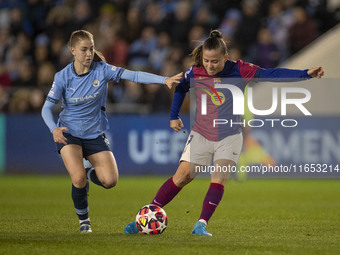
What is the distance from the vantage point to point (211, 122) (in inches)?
286

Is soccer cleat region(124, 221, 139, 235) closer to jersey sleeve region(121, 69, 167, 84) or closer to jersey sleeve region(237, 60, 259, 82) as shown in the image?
jersey sleeve region(121, 69, 167, 84)

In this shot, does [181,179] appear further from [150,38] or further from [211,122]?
[150,38]

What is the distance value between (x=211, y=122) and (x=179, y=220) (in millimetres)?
1938

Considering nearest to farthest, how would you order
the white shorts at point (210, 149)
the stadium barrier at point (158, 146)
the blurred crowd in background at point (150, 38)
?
the white shorts at point (210, 149)
the stadium barrier at point (158, 146)
the blurred crowd in background at point (150, 38)

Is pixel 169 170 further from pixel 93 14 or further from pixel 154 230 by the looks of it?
pixel 154 230

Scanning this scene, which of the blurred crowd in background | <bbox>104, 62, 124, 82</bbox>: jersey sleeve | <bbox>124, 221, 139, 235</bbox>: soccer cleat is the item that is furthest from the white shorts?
the blurred crowd in background

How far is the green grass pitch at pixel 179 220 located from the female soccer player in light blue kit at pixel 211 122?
409 millimetres

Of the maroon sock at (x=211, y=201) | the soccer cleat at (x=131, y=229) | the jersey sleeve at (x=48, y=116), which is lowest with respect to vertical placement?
the soccer cleat at (x=131, y=229)

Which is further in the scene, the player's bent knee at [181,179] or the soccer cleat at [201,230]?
the player's bent knee at [181,179]

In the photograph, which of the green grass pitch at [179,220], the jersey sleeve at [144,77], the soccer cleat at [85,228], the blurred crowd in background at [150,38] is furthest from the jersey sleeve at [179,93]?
the blurred crowd in background at [150,38]

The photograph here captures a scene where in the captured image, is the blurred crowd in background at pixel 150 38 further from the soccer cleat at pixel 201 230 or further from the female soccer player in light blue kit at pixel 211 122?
the soccer cleat at pixel 201 230

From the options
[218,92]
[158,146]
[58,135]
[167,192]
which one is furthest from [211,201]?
[158,146]

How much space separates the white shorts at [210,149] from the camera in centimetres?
718

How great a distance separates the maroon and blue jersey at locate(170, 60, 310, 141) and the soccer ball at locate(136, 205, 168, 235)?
91 cm
